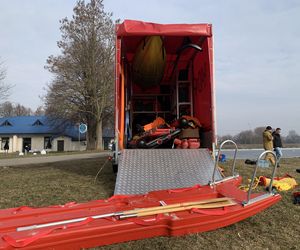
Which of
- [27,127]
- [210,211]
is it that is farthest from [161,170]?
[27,127]

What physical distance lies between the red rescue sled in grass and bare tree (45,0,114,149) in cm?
2950

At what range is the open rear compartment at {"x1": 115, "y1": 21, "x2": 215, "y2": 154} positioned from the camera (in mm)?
6594

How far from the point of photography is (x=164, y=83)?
10508mm

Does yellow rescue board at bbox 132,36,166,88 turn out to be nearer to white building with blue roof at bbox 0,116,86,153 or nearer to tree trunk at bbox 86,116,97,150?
tree trunk at bbox 86,116,97,150

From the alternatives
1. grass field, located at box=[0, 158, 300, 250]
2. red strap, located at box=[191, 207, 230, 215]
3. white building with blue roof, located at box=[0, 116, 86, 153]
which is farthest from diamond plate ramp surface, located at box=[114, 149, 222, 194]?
white building with blue roof, located at box=[0, 116, 86, 153]

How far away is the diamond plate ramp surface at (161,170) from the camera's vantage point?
5.25 metres

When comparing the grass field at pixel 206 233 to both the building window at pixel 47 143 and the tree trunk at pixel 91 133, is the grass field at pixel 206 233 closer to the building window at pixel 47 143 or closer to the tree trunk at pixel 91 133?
the tree trunk at pixel 91 133

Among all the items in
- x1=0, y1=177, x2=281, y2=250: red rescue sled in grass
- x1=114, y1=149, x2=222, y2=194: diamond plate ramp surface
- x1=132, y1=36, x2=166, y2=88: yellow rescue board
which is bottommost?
x1=0, y1=177, x2=281, y2=250: red rescue sled in grass

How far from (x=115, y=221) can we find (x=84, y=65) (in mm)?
30726

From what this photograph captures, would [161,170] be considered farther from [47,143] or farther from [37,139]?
[37,139]

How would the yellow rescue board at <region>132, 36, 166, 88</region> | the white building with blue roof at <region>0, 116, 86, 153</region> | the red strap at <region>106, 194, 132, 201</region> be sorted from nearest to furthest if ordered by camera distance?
the red strap at <region>106, 194, 132, 201</region>
the yellow rescue board at <region>132, 36, 166, 88</region>
the white building with blue roof at <region>0, 116, 86, 153</region>

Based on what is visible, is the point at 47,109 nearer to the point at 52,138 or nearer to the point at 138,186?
the point at 52,138

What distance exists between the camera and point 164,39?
8148mm

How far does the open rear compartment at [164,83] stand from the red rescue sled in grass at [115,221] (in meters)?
2.52
